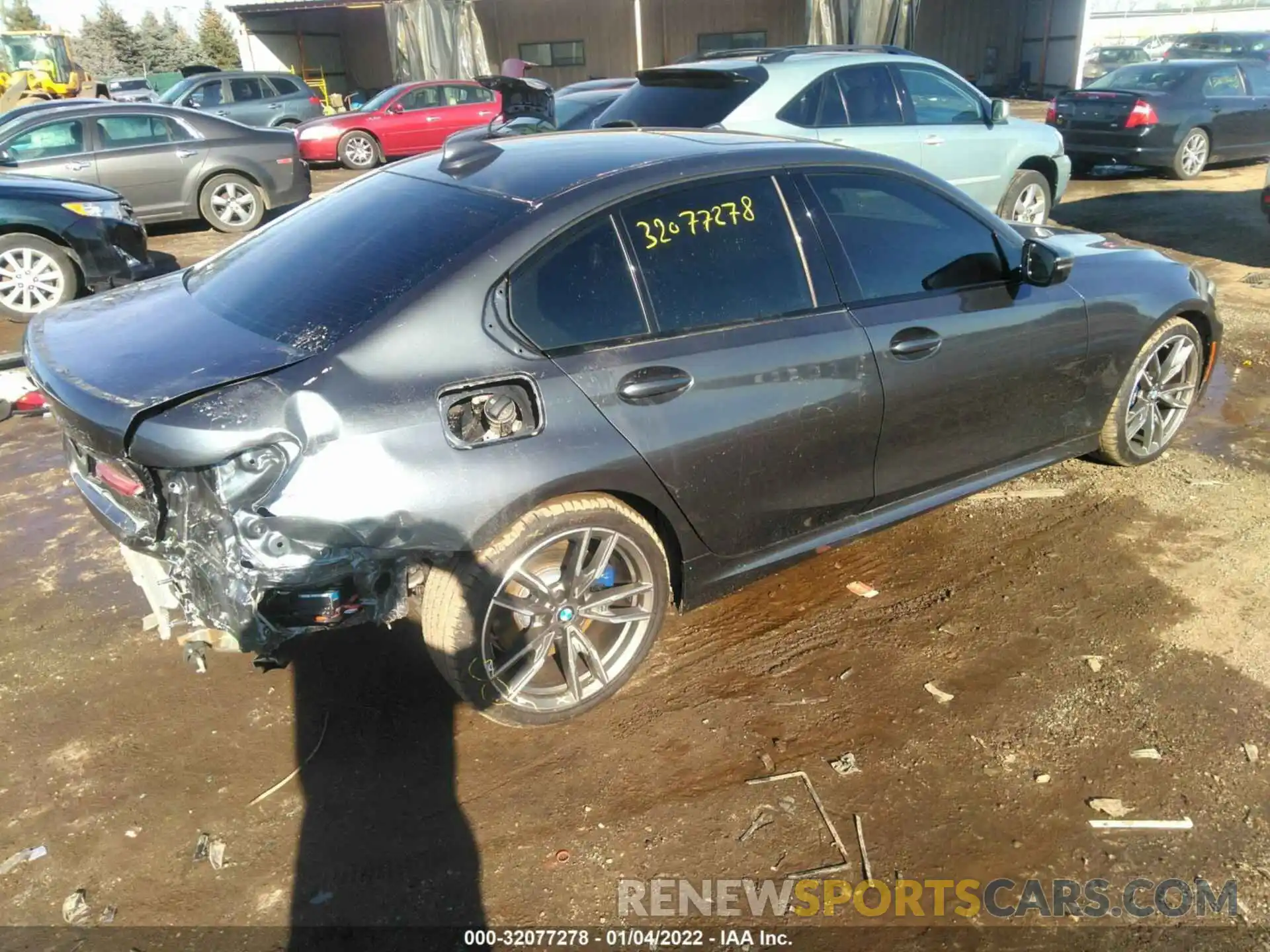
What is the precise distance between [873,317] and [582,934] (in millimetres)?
2223

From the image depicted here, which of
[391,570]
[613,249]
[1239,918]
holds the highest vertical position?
[613,249]

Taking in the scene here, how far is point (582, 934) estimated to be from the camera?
2432mm

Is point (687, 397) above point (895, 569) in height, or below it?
above

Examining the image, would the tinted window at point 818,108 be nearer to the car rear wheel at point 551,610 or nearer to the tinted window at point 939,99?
the tinted window at point 939,99

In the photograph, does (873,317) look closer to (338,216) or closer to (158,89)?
(338,216)

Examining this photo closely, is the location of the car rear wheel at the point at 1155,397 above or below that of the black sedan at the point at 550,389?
below

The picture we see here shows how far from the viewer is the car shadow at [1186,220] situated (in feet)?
30.0

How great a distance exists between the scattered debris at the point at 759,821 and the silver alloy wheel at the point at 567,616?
2.23 ft

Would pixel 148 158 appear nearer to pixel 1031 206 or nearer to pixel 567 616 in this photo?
pixel 1031 206

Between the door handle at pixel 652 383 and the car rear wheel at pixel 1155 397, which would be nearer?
the door handle at pixel 652 383

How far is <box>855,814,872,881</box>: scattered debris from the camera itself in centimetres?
257

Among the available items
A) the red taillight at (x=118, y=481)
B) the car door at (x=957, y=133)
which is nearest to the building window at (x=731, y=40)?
the car door at (x=957, y=133)

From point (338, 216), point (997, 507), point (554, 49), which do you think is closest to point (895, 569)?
point (997, 507)

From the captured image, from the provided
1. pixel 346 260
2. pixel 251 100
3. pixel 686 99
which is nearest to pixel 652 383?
pixel 346 260
